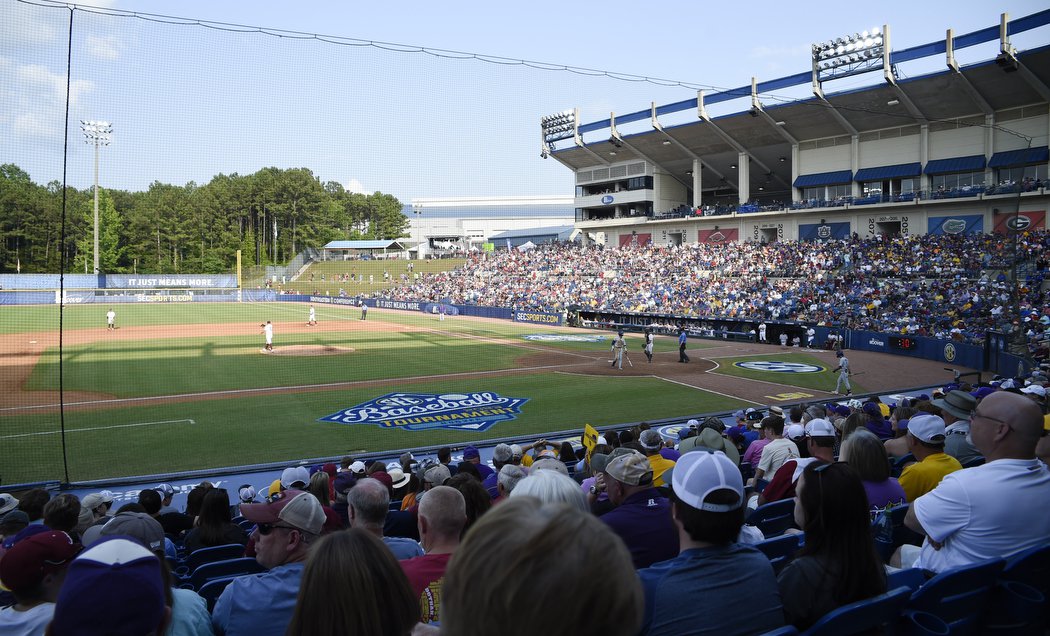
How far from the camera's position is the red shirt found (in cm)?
332

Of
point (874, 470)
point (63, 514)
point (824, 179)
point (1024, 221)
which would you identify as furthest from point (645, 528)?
point (824, 179)

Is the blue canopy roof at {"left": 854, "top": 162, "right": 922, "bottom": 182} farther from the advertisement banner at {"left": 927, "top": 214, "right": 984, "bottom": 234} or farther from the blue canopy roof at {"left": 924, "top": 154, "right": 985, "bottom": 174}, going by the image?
the advertisement banner at {"left": 927, "top": 214, "right": 984, "bottom": 234}

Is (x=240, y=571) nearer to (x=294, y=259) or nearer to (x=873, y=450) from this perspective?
(x=873, y=450)

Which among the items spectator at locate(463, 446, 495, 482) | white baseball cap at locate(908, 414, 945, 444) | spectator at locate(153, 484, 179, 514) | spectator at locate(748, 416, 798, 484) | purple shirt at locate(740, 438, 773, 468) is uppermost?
white baseball cap at locate(908, 414, 945, 444)

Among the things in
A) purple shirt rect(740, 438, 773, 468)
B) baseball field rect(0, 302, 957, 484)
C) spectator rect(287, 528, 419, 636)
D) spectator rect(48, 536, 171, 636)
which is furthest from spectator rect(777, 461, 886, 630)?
baseball field rect(0, 302, 957, 484)

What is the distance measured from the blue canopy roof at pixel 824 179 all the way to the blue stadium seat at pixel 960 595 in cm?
5397

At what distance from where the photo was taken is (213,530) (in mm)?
6879

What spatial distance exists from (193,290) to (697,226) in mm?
47160

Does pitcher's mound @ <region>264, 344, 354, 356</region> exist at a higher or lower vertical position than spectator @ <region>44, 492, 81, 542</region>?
lower

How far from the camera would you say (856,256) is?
46.1 meters

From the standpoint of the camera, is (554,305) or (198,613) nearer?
→ (198,613)

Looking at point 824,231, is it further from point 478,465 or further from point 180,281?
point 180,281

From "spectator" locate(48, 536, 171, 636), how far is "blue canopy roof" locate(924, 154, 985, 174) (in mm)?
53619

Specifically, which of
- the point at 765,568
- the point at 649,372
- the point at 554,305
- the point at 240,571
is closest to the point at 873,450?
the point at 765,568
